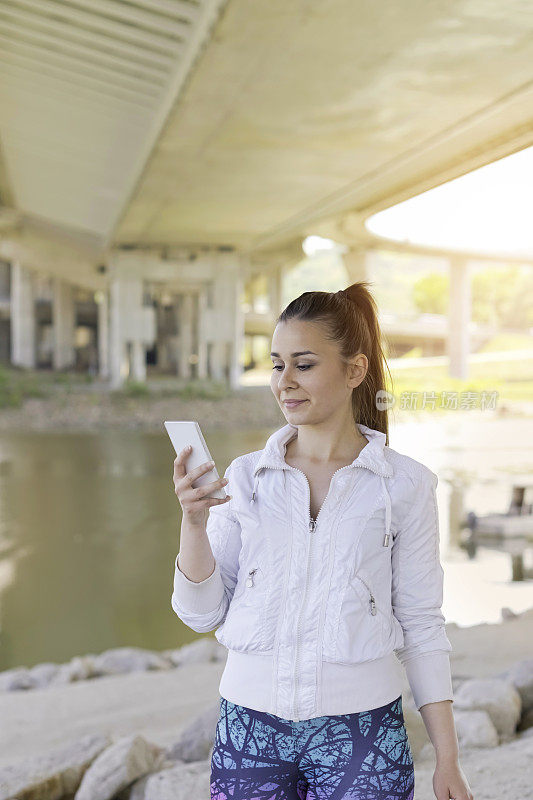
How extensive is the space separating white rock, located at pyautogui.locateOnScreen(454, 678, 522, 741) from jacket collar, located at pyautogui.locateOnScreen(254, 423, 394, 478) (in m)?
→ 1.98

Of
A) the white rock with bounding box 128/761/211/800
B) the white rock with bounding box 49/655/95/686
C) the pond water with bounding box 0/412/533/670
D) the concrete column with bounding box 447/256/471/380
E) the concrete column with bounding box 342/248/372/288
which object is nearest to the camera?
the white rock with bounding box 128/761/211/800

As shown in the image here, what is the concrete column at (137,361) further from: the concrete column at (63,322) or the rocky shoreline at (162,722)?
the rocky shoreline at (162,722)

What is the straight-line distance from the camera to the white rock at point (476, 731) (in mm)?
2855

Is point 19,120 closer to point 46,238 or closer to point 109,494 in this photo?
point 109,494

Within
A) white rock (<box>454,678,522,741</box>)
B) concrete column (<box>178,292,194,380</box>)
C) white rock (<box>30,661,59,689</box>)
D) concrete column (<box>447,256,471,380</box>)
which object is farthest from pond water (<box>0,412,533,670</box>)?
concrete column (<box>178,292,194,380</box>)

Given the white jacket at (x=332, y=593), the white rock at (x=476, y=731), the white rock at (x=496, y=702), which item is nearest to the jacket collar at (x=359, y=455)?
the white jacket at (x=332, y=593)

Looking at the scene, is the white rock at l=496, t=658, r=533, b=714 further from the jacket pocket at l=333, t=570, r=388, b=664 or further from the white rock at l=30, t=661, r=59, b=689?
the white rock at l=30, t=661, r=59, b=689

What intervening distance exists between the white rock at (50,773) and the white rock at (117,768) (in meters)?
0.06

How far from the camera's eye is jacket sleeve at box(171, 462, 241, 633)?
1.39 m

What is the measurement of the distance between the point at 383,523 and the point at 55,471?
13.5m

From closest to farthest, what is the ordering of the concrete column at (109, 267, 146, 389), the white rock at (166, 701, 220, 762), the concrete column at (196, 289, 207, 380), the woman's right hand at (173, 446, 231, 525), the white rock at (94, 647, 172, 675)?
the woman's right hand at (173, 446, 231, 525), the white rock at (166, 701, 220, 762), the white rock at (94, 647, 172, 675), the concrete column at (109, 267, 146, 389), the concrete column at (196, 289, 207, 380)

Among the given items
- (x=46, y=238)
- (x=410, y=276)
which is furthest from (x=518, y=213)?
(x=410, y=276)

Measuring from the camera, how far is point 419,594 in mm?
1409

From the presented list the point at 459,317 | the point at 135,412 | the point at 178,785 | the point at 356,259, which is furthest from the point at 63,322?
the point at 178,785
